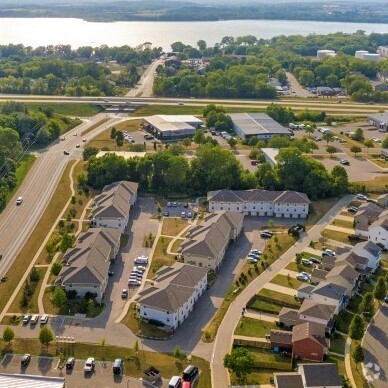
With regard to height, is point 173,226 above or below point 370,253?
below

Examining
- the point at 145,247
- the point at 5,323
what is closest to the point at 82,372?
the point at 5,323

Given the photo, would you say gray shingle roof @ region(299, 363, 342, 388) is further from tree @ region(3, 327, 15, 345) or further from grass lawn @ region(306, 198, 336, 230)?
grass lawn @ region(306, 198, 336, 230)

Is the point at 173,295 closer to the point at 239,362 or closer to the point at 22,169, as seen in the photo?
the point at 239,362

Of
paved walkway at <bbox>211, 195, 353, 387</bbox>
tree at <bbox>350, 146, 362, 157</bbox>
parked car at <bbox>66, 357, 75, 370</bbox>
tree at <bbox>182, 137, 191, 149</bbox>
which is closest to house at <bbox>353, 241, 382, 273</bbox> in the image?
paved walkway at <bbox>211, 195, 353, 387</bbox>

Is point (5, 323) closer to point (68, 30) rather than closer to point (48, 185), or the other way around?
point (48, 185)

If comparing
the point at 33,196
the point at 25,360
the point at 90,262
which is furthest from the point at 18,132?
the point at 25,360
